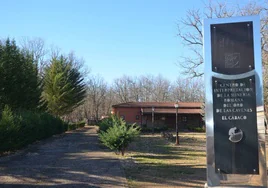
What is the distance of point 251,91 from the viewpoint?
529cm

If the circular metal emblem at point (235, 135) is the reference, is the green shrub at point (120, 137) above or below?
below

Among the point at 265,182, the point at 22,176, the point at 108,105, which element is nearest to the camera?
the point at 265,182

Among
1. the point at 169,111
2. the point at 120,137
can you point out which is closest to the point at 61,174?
the point at 120,137

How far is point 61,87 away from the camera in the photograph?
54.9 metres

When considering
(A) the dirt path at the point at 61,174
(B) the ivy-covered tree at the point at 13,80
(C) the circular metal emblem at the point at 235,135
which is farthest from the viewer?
(B) the ivy-covered tree at the point at 13,80

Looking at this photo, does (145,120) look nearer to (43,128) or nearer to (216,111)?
(43,128)

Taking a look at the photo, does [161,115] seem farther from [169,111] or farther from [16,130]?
[16,130]

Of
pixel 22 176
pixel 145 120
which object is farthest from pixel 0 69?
pixel 145 120

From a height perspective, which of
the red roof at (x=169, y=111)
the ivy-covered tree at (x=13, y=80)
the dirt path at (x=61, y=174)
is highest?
the ivy-covered tree at (x=13, y=80)

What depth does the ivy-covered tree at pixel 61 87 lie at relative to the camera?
178 ft

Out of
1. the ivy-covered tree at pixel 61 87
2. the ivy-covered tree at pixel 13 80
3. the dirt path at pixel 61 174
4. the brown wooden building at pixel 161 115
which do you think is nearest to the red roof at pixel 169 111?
the brown wooden building at pixel 161 115

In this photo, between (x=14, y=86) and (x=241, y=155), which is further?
(x=14, y=86)

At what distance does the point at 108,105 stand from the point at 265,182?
298 ft

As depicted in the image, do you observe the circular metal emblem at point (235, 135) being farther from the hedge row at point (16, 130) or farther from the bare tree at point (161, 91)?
the bare tree at point (161, 91)
